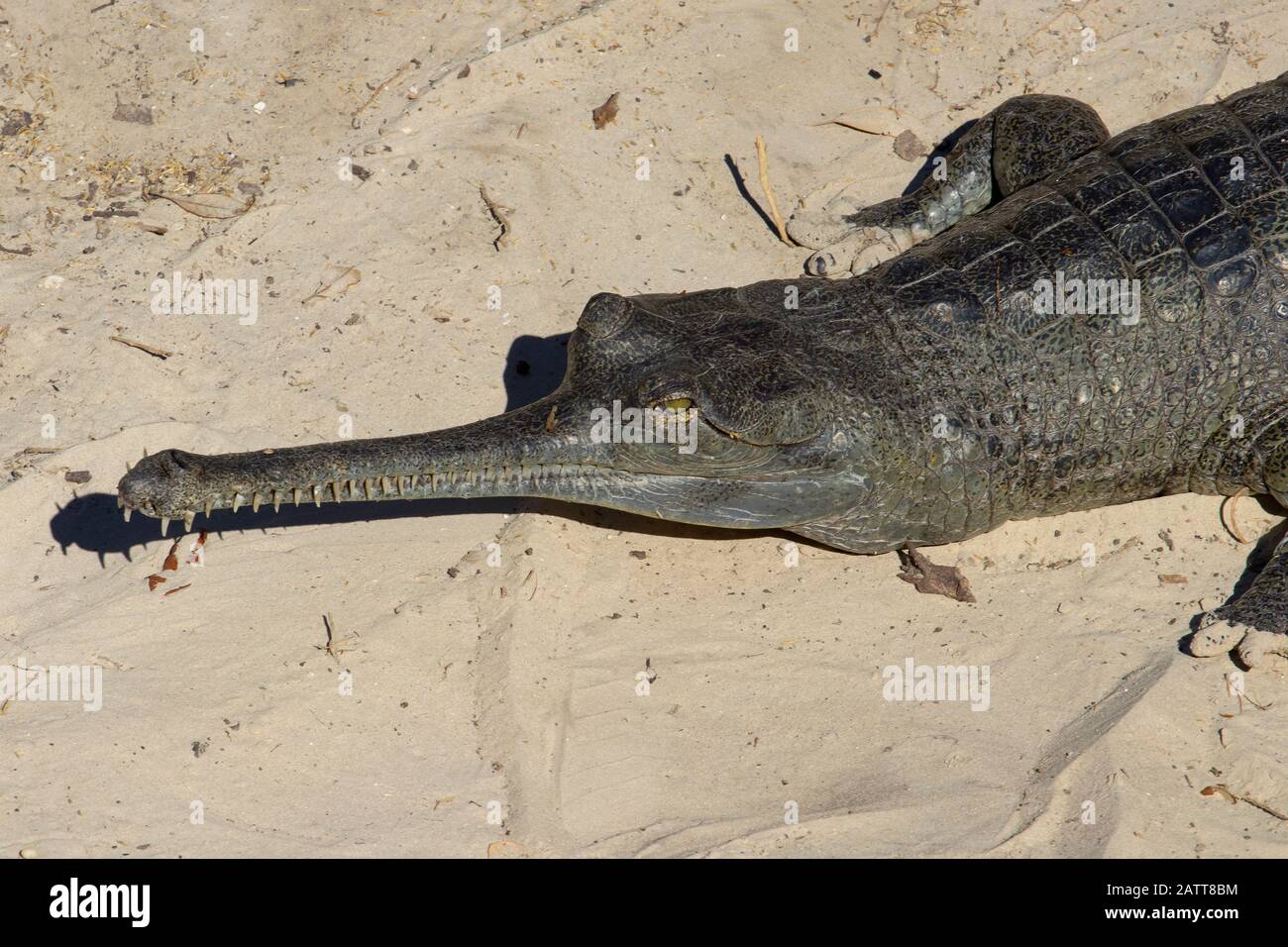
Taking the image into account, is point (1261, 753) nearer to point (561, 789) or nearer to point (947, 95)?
point (561, 789)

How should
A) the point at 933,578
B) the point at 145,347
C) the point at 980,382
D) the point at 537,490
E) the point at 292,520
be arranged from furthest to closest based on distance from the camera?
the point at 145,347 < the point at 292,520 < the point at 933,578 < the point at 980,382 < the point at 537,490

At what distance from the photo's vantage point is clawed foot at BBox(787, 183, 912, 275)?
641cm

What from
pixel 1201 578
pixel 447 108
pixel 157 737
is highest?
pixel 447 108

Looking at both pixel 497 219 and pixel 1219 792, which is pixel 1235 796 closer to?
pixel 1219 792

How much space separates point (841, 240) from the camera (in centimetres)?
646

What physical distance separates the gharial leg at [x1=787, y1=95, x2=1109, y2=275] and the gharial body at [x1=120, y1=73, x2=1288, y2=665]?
2.71ft

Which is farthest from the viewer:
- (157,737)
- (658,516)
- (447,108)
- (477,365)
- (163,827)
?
(447,108)

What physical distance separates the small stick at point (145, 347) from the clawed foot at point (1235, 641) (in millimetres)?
4808

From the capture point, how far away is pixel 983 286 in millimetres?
5164

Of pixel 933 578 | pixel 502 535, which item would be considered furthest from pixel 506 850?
pixel 933 578

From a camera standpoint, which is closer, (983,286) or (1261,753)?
(1261,753)

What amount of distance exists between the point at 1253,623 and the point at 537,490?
2.86 metres

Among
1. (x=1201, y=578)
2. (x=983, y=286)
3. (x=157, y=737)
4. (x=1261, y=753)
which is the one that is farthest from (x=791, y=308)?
(x=157, y=737)

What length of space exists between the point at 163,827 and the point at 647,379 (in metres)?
2.40
